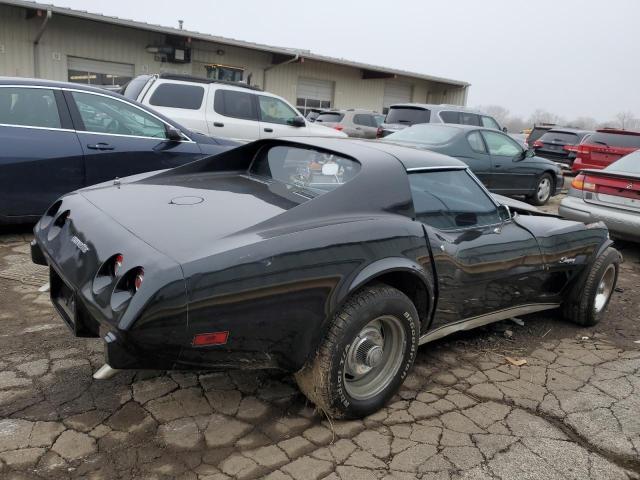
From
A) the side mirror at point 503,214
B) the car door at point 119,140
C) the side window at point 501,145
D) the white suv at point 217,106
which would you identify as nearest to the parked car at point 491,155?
the side window at point 501,145

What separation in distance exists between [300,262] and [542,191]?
29.8ft

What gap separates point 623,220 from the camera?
6.36 meters

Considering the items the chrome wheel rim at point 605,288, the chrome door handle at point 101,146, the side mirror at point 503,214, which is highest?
the chrome door handle at point 101,146

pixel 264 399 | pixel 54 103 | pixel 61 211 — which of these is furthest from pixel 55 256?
pixel 54 103

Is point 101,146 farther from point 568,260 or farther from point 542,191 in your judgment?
point 542,191

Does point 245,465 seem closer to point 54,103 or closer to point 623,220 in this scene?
point 54,103

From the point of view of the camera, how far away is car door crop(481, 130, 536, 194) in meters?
9.12

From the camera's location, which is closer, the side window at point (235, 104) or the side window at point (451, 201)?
the side window at point (451, 201)

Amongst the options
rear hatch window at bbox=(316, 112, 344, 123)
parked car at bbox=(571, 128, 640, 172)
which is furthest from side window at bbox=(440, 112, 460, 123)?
rear hatch window at bbox=(316, 112, 344, 123)

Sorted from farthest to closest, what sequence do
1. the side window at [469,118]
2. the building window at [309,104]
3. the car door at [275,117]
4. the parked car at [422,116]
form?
the building window at [309,104] → the side window at [469,118] → the parked car at [422,116] → the car door at [275,117]

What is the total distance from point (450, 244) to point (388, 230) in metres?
0.56

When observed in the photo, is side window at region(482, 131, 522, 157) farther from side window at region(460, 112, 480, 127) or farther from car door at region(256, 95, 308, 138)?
car door at region(256, 95, 308, 138)

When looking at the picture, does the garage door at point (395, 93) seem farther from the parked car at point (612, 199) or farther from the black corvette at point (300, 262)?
the black corvette at point (300, 262)

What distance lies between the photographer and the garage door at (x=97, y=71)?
1534 centimetres
